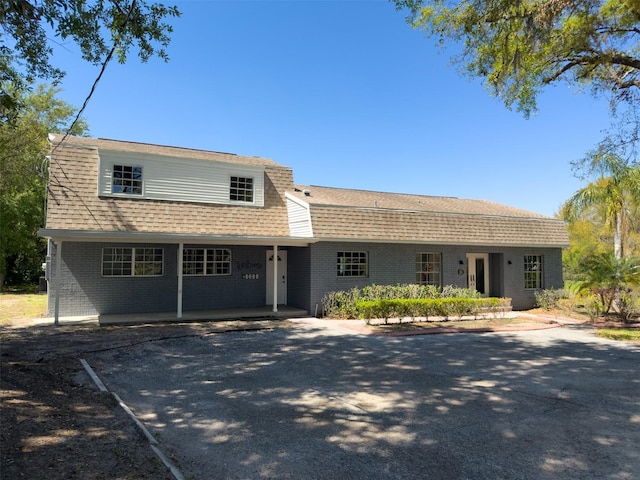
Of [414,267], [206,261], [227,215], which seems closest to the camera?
[227,215]

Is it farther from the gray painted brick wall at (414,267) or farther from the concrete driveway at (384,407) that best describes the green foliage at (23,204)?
the concrete driveway at (384,407)

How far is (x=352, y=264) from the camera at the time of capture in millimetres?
15836

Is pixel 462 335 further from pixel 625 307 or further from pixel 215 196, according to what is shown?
pixel 215 196

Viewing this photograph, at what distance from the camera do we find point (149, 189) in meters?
14.7

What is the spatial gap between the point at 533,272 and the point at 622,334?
23.1 feet

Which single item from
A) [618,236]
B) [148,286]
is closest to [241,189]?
[148,286]

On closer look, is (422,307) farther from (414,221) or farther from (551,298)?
(551,298)

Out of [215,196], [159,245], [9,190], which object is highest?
[9,190]

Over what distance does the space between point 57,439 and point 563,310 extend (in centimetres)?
1792

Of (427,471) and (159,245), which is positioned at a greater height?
(159,245)

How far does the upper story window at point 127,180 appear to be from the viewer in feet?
46.9

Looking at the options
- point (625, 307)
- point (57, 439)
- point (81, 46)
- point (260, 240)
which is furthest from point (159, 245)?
point (625, 307)

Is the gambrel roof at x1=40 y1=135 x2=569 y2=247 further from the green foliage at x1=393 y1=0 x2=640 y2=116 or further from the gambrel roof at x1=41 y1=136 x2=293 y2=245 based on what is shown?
the green foliage at x1=393 y1=0 x2=640 y2=116

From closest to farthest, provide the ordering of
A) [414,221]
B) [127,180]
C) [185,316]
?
[185,316] → [127,180] → [414,221]
